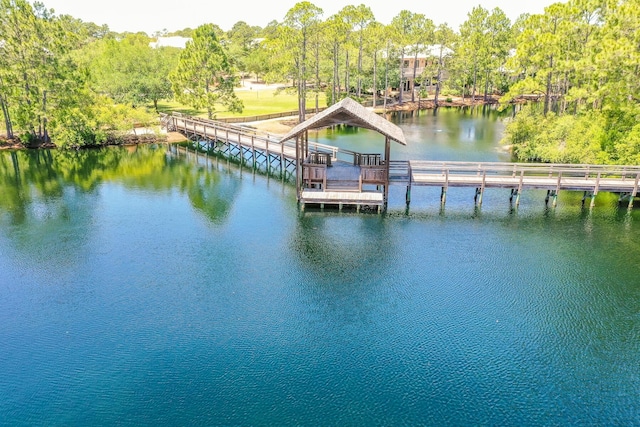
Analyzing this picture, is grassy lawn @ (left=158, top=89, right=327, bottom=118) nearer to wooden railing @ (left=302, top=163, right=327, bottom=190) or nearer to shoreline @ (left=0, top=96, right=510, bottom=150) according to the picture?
shoreline @ (left=0, top=96, right=510, bottom=150)

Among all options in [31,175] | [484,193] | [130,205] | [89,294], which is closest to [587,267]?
[484,193]

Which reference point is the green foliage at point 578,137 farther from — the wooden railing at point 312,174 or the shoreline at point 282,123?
the shoreline at point 282,123

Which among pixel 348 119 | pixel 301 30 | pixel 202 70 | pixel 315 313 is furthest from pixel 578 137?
pixel 202 70

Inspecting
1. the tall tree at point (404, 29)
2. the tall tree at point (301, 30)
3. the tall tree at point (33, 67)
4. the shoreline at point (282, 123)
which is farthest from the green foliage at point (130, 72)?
the tall tree at point (404, 29)

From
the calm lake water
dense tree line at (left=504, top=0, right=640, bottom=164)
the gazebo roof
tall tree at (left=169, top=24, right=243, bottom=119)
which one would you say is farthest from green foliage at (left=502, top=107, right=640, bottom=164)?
tall tree at (left=169, top=24, right=243, bottom=119)

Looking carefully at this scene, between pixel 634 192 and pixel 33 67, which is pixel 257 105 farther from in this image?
pixel 634 192

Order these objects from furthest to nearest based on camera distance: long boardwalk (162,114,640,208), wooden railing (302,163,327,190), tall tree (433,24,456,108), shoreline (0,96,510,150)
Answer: tall tree (433,24,456,108)
shoreline (0,96,510,150)
wooden railing (302,163,327,190)
long boardwalk (162,114,640,208)
